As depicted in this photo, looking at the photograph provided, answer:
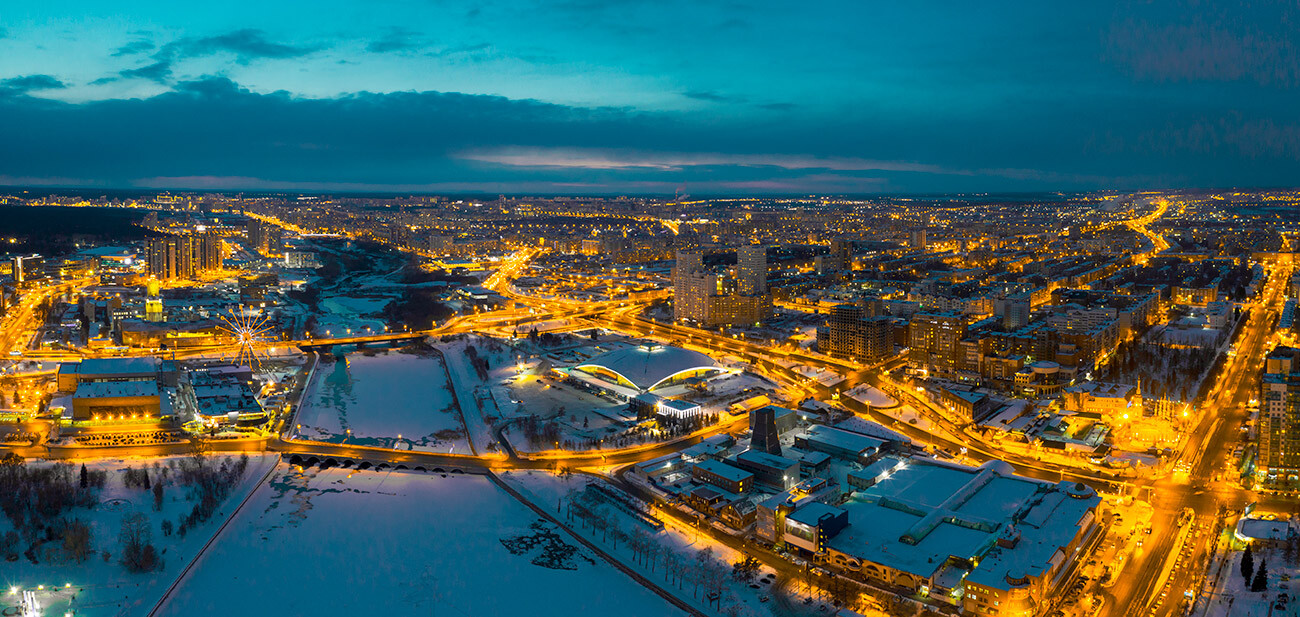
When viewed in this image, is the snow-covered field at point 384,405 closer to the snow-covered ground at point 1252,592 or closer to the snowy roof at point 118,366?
the snowy roof at point 118,366

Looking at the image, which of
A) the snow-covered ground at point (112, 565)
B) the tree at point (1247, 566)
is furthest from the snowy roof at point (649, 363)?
the tree at point (1247, 566)

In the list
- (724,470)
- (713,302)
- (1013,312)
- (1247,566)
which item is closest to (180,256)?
(713,302)

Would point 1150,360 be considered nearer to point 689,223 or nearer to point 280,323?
point 280,323

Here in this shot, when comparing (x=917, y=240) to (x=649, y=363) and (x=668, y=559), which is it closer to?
(x=649, y=363)

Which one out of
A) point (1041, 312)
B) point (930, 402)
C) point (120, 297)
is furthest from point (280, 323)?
point (1041, 312)

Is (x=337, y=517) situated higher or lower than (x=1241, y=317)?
lower

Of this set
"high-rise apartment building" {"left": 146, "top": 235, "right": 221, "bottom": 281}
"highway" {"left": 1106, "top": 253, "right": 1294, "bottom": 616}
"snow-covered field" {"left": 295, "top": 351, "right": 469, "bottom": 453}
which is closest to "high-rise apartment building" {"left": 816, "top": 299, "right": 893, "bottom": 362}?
"highway" {"left": 1106, "top": 253, "right": 1294, "bottom": 616}
